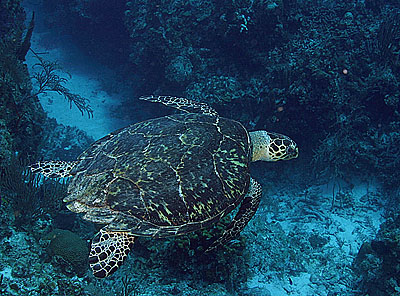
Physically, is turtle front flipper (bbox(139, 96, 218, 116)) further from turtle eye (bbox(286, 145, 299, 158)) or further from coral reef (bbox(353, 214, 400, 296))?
coral reef (bbox(353, 214, 400, 296))

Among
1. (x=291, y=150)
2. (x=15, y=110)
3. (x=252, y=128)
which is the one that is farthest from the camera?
(x=252, y=128)

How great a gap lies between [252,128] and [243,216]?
3.54 metres

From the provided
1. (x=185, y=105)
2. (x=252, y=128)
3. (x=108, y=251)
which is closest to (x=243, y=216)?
(x=108, y=251)

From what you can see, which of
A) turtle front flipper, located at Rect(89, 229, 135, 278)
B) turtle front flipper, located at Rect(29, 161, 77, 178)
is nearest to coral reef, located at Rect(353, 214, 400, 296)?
turtle front flipper, located at Rect(89, 229, 135, 278)

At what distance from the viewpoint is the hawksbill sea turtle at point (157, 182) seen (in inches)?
110

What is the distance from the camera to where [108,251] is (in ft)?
8.91

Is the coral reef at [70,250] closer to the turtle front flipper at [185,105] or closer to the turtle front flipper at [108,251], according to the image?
the turtle front flipper at [108,251]

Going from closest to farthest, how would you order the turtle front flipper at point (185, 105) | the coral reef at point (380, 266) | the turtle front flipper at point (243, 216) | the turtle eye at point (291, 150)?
the turtle front flipper at point (243, 216)
the coral reef at point (380, 266)
the turtle eye at point (291, 150)
the turtle front flipper at point (185, 105)

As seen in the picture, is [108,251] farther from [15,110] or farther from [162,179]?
[15,110]

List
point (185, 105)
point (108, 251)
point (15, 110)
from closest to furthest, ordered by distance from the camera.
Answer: point (108, 251), point (15, 110), point (185, 105)

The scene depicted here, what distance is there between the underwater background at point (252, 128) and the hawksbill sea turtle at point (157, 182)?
858mm

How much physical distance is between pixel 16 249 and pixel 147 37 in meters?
7.51

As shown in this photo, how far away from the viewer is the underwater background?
3734 mm

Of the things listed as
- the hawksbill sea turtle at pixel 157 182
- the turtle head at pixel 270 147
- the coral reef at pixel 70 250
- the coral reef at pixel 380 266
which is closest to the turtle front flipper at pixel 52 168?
the hawksbill sea turtle at pixel 157 182
